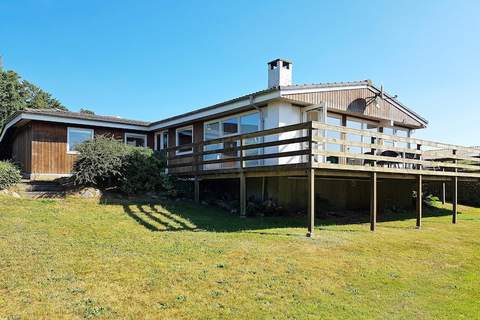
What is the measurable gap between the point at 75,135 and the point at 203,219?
9.56 m

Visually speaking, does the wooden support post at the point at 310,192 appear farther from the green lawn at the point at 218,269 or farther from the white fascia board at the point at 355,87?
the white fascia board at the point at 355,87

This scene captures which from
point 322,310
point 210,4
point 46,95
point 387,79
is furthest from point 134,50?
point 46,95

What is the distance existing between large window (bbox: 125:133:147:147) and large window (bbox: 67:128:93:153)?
189cm

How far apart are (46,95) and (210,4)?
146 feet

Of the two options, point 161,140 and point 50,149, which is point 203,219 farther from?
point 50,149

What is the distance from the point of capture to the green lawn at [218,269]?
172 inches

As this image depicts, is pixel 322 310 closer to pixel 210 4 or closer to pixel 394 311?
pixel 394 311

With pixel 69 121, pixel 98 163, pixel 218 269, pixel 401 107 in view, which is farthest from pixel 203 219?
pixel 401 107

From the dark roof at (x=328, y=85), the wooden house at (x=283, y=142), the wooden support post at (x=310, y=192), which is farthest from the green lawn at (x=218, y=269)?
the dark roof at (x=328, y=85)

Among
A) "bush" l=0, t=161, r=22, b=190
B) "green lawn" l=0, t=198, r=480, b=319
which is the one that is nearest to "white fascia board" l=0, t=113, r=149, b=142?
"bush" l=0, t=161, r=22, b=190

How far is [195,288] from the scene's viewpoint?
4.93 metres

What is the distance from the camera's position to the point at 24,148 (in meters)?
17.2

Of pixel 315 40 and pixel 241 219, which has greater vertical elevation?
pixel 315 40

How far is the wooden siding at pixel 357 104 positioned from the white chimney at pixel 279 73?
5.16 ft
